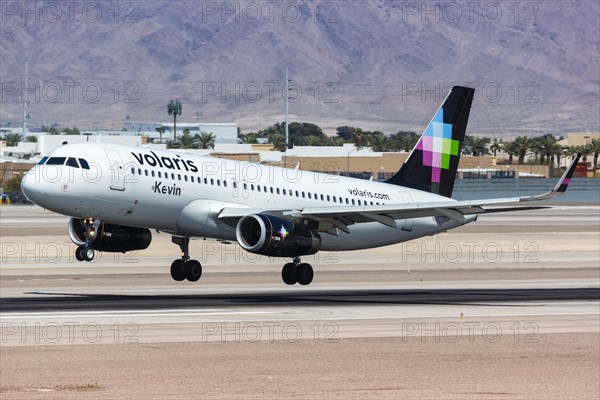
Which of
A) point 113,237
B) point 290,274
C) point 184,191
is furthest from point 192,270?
point 184,191

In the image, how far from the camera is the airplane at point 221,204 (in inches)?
2202

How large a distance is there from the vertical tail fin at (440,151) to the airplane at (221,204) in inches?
76.7

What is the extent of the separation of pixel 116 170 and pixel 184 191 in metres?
4.02

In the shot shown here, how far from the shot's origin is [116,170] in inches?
2232

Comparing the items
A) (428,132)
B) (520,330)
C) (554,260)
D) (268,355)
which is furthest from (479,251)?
(268,355)

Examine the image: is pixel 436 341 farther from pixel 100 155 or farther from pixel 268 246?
pixel 100 155

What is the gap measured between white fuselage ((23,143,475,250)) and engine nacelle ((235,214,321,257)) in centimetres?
123

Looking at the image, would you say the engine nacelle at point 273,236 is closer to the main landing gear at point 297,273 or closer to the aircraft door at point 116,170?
the main landing gear at point 297,273

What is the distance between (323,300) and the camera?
6900cm

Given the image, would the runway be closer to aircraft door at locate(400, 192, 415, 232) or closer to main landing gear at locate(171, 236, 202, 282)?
main landing gear at locate(171, 236, 202, 282)

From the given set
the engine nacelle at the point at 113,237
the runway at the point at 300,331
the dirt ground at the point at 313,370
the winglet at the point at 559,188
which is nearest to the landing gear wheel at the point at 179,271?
the runway at the point at 300,331

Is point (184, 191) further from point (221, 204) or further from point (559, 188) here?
point (559, 188)

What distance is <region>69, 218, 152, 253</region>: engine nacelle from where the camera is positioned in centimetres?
6019

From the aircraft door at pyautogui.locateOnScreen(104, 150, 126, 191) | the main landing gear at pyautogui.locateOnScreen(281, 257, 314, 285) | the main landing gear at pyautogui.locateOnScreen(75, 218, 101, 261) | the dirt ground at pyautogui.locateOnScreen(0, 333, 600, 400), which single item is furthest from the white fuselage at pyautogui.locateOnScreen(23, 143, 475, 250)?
the dirt ground at pyautogui.locateOnScreen(0, 333, 600, 400)
